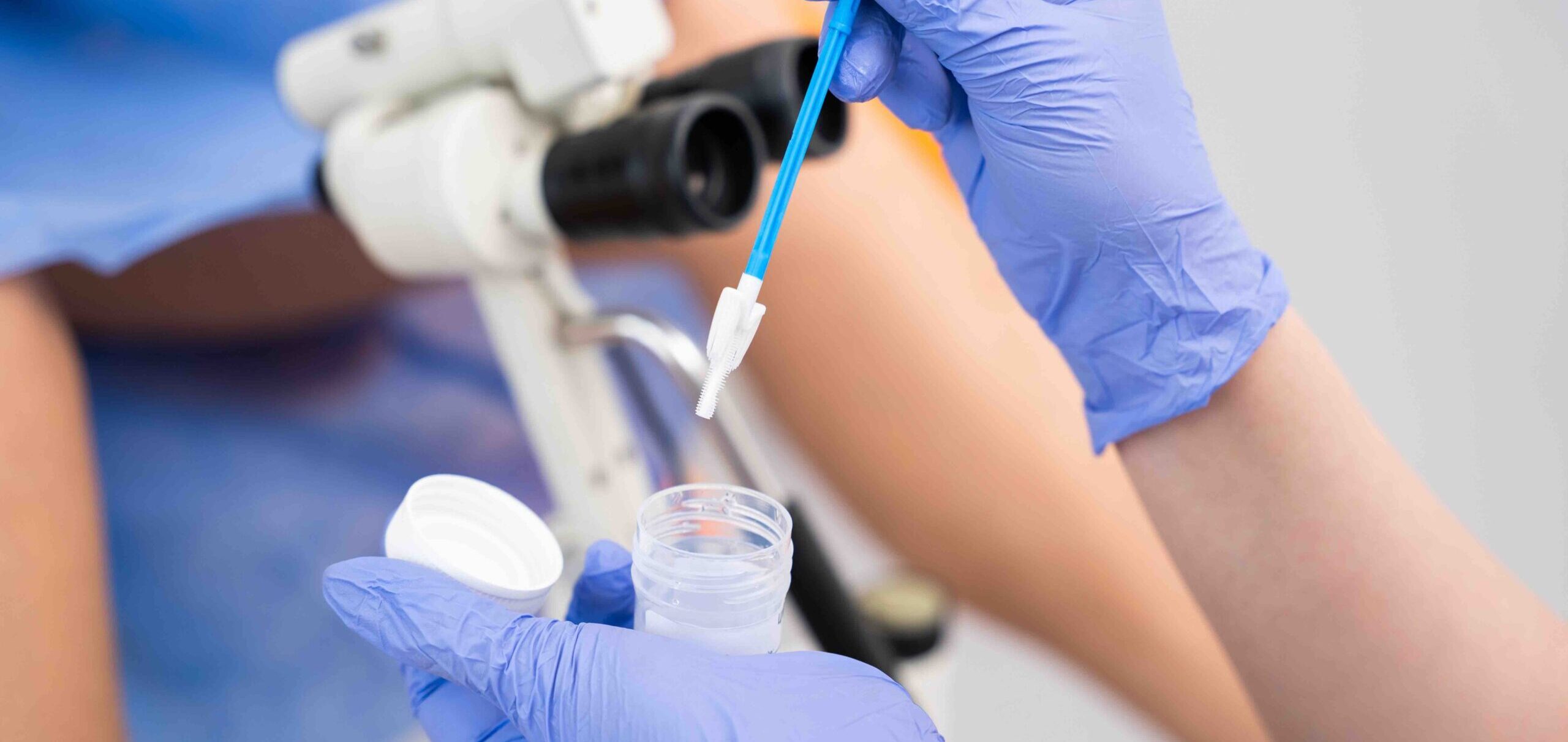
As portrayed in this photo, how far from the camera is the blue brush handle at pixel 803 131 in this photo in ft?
1.46

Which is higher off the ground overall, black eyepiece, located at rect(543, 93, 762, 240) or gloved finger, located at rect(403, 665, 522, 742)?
black eyepiece, located at rect(543, 93, 762, 240)

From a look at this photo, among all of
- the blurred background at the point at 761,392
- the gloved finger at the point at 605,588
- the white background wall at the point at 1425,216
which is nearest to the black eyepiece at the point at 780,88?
the gloved finger at the point at 605,588

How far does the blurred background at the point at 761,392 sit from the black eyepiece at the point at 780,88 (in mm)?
393

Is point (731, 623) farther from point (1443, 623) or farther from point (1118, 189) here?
point (1443, 623)

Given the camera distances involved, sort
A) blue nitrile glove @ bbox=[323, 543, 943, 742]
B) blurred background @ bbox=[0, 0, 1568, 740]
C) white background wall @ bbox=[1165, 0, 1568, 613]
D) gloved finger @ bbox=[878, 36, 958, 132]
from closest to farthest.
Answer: blue nitrile glove @ bbox=[323, 543, 943, 742] < gloved finger @ bbox=[878, 36, 958, 132] < blurred background @ bbox=[0, 0, 1568, 740] < white background wall @ bbox=[1165, 0, 1568, 613]

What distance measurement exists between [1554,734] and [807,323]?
650mm

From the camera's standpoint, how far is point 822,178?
3.19ft

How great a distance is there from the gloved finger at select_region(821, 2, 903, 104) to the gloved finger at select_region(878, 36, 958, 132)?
0.01m

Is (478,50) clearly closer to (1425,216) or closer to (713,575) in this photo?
(713,575)

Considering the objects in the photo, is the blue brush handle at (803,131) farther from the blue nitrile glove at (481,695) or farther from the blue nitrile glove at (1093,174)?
the blue nitrile glove at (481,695)

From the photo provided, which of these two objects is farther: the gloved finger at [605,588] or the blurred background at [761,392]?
the blurred background at [761,392]

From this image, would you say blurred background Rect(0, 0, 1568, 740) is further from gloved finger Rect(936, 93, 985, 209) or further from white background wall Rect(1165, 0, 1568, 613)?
gloved finger Rect(936, 93, 985, 209)

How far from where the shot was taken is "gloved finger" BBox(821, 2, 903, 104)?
1.51 ft

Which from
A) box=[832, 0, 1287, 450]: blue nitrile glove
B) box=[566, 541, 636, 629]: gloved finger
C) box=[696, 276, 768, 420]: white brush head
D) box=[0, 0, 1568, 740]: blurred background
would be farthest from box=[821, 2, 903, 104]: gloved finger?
box=[0, 0, 1568, 740]: blurred background
